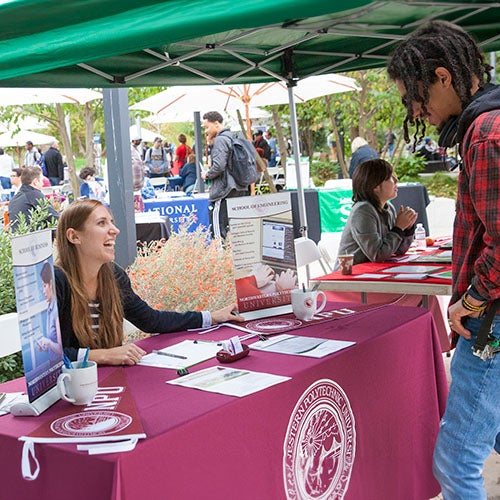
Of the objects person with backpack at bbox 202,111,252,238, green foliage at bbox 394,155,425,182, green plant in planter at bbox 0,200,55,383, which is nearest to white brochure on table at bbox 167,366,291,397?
green plant in planter at bbox 0,200,55,383

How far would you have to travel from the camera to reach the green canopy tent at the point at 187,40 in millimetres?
2166

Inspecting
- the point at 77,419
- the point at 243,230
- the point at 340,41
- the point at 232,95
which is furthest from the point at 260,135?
the point at 77,419

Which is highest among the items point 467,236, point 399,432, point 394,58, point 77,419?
point 394,58

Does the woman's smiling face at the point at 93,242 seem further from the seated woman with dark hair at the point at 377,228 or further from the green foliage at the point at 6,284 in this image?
the seated woman with dark hair at the point at 377,228

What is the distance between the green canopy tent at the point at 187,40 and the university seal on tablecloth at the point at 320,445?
1146mm

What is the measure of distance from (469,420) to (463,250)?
1.65 feet

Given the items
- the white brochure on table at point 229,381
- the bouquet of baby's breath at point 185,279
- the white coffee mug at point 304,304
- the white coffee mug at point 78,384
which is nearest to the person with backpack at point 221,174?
the bouquet of baby's breath at point 185,279

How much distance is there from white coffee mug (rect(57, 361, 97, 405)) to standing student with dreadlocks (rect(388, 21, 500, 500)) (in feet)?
3.49

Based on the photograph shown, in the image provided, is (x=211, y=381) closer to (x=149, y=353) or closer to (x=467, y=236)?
(x=149, y=353)

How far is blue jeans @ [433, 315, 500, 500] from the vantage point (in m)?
2.25

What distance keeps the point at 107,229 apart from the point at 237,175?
18.2ft

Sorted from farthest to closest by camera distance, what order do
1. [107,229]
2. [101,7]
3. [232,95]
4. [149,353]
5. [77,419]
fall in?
[232,95] < [107,229] < [149,353] < [101,7] < [77,419]

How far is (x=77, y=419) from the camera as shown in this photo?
2.00 meters

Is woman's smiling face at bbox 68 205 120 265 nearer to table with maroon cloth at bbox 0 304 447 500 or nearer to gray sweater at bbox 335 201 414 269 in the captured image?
table with maroon cloth at bbox 0 304 447 500
